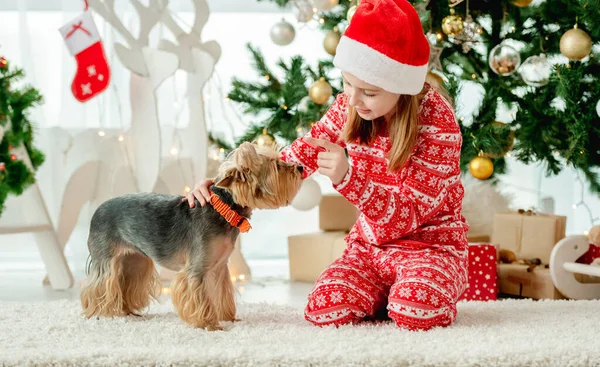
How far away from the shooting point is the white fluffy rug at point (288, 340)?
5.75 ft

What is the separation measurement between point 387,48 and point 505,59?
3.89 feet

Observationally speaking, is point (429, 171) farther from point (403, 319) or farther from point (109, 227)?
point (109, 227)

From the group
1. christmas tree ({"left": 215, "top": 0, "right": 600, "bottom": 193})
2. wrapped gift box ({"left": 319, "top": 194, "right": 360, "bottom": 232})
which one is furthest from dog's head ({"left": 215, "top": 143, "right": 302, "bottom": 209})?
wrapped gift box ({"left": 319, "top": 194, "right": 360, "bottom": 232})

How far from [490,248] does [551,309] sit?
50 centimetres

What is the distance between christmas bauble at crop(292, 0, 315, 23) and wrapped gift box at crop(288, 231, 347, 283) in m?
0.97

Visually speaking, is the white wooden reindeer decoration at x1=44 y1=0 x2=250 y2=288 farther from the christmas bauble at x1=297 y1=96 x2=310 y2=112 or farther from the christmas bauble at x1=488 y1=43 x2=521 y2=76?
the christmas bauble at x1=488 y1=43 x2=521 y2=76

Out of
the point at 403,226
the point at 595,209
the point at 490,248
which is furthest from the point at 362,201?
the point at 595,209

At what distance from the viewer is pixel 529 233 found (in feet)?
10.7

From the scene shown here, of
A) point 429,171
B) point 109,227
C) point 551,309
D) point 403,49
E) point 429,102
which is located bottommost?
point 551,309

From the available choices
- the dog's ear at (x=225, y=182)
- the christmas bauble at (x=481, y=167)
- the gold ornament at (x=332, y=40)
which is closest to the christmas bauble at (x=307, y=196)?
the gold ornament at (x=332, y=40)

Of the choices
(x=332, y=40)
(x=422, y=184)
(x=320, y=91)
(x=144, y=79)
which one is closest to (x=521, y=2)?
(x=332, y=40)

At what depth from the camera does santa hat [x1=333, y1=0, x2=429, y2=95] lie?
6.93 feet

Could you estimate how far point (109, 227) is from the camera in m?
2.24

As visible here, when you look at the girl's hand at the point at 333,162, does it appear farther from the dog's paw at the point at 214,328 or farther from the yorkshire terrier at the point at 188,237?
the dog's paw at the point at 214,328
